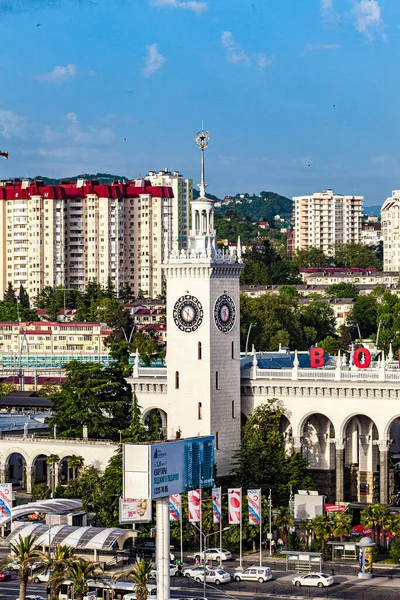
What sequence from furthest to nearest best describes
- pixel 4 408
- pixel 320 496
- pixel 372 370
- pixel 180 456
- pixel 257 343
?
1. pixel 257 343
2. pixel 4 408
3. pixel 372 370
4. pixel 320 496
5. pixel 180 456

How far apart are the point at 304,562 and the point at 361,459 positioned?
1888cm

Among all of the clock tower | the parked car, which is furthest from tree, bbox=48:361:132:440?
the parked car

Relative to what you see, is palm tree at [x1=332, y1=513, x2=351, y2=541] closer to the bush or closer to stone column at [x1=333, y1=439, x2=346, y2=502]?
stone column at [x1=333, y1=439, x2=346, y2=502]

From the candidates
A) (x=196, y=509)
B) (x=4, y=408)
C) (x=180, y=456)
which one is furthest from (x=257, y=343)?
(x=180, y=456)

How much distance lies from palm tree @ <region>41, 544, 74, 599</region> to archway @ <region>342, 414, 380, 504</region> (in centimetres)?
2917

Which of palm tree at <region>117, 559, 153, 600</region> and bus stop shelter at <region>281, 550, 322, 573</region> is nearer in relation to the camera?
palm tree at <region>117, 559, 153, 600</region>

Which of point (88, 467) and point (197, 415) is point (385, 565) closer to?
point (197, 415)

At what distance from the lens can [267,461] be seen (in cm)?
10462

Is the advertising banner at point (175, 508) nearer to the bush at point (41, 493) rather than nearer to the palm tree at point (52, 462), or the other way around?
the bush at point (41, 493)

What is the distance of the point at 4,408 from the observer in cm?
14825

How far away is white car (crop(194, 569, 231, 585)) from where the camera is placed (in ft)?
292

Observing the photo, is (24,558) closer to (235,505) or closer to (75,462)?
(235,505)

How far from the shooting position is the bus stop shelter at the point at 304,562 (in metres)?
92.0

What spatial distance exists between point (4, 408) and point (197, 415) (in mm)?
44703
